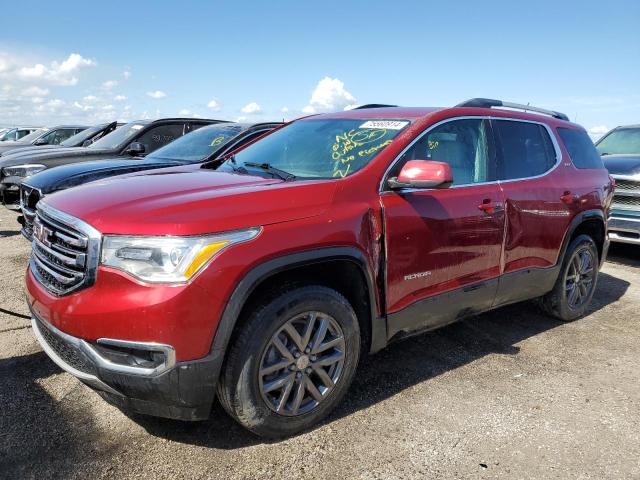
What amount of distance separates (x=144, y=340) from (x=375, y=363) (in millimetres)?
1882

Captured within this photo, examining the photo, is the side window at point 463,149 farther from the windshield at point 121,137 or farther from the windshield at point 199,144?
the windshield at point 121,137

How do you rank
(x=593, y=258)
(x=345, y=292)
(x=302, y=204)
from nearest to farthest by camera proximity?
(x=302, y=204) < (x=345, y=292) < (x=593, y=258)

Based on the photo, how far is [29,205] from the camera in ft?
18.5

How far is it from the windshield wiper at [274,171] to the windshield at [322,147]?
0.9 inches

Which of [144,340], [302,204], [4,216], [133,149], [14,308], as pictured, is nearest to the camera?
[144,340]

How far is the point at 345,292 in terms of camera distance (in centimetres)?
290

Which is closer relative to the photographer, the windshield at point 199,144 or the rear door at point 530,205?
the rear door at point 530,205

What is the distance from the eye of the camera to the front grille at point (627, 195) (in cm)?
694

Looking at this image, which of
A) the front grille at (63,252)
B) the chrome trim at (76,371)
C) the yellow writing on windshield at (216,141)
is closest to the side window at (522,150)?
the front grille at (63,252)

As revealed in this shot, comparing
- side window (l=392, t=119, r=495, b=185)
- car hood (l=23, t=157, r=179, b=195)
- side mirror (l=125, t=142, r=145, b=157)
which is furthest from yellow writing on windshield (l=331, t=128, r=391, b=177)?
side mirror (l=125, t=142, r=145, b=157)

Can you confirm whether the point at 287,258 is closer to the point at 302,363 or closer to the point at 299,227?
the point at 299,227

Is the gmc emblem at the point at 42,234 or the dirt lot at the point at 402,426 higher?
the gmc emblem at the point at 42,234

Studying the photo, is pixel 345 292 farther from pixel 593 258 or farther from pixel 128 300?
pixel 593 258

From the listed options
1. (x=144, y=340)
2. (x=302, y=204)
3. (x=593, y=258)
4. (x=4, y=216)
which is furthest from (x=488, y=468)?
(x=4, y=216)
